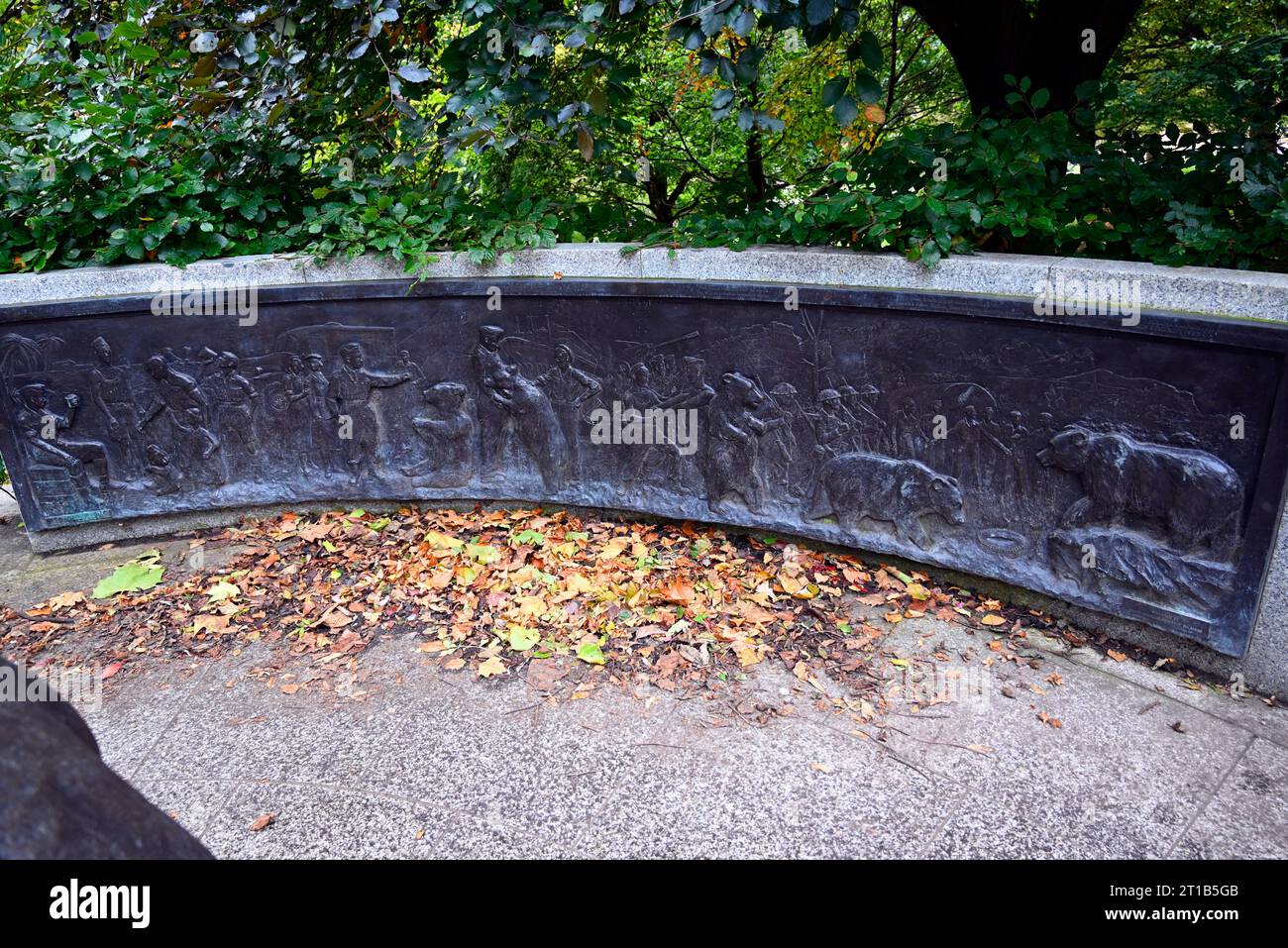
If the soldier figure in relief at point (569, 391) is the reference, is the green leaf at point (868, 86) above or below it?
above

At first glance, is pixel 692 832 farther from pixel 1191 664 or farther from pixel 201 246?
pixel 201 246

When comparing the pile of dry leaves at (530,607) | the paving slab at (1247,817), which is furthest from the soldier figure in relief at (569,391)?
the paving slab at (1247,817)

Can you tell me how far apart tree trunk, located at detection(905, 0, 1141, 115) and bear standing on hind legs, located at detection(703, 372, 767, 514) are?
1.91 m

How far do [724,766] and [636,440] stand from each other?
209 cm

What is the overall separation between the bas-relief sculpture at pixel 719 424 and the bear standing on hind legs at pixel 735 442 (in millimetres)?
12

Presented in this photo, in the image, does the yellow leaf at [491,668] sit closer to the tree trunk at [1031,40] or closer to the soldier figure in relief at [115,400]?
the soldier figure in relief at [115,400]

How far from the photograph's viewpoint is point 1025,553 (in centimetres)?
394

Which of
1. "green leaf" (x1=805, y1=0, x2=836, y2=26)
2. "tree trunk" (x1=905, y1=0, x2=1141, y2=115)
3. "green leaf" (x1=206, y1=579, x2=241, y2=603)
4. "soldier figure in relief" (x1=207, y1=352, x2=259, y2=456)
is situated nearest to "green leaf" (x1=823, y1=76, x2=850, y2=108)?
"green leaf" (x1=805, y1=0, x2=836, y2=26)

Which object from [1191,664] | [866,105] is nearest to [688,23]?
[866,105]

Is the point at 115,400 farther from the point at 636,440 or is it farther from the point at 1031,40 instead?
the point at 1031,40

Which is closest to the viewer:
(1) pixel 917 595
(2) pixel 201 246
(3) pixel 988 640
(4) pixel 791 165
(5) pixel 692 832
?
(5) pixel 692 832

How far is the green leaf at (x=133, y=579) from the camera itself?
190 inches

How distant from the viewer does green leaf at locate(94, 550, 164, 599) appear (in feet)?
15.8
